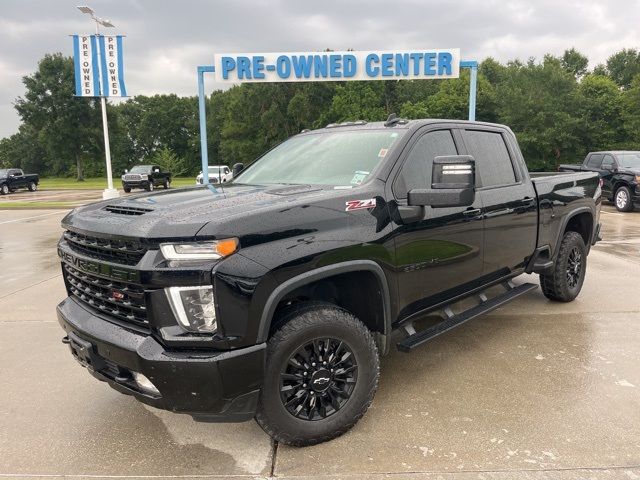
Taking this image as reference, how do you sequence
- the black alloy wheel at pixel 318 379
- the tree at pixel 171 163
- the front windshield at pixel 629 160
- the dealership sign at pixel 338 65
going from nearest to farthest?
the black alloy wheel at pixel 318 379 → the front windshield at pixel 629 160 → the dealership sign at pixel 338 65 → the tree at pixel 171 163

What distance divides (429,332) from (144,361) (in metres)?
1.88

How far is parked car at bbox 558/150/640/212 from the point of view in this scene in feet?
44.3

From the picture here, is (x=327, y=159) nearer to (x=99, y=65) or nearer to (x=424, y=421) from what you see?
(x=424, y=421)

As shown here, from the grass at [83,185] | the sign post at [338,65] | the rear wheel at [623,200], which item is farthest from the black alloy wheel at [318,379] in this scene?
the grass at [83,185]

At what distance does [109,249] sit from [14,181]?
33.8 metres

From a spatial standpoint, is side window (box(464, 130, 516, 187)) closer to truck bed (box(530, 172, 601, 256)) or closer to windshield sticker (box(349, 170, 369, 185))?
truck bed (box(530, 172, 601, 256))

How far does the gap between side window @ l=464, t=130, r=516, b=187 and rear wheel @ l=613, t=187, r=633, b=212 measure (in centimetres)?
1161

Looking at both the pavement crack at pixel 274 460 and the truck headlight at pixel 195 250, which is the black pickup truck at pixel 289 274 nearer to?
the truck headlight at pixel 195 250

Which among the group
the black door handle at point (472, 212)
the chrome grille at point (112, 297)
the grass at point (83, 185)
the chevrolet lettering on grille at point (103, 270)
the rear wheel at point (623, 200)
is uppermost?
the black door handle at point (472, 212)

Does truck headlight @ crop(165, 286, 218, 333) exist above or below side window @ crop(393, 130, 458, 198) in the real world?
below

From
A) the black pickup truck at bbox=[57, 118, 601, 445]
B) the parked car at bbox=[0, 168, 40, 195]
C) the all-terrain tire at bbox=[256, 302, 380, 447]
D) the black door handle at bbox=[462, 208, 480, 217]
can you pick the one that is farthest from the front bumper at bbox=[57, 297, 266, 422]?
the parked car at bbox=[0, 168, 40, 195]

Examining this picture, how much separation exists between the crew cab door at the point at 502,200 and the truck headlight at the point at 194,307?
235cm

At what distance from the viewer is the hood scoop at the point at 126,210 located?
2568mm

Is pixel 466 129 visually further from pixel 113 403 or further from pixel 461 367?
pixel 113 403
